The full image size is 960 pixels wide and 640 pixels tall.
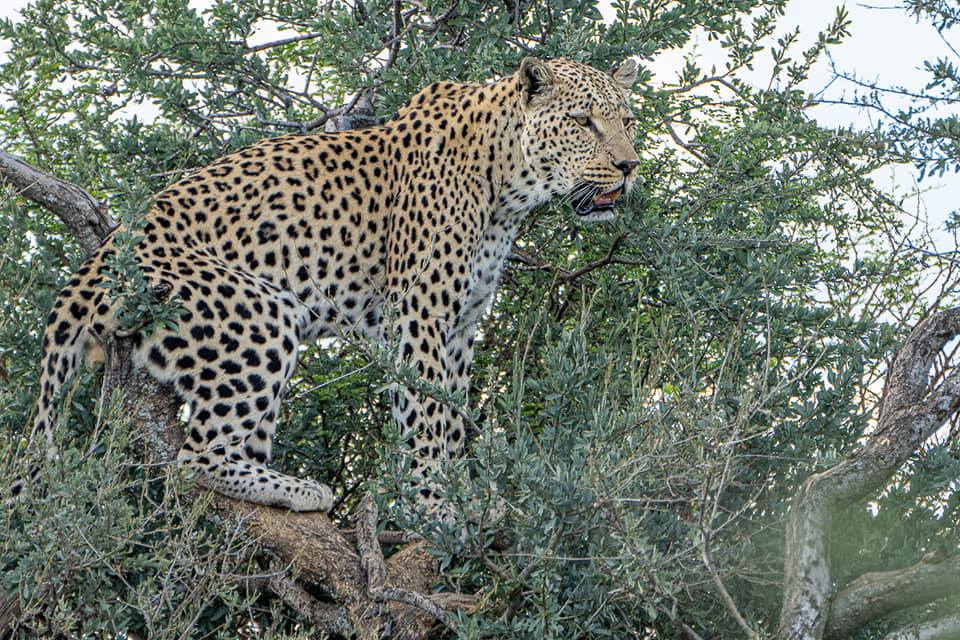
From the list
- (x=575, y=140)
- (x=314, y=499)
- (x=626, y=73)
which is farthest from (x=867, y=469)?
(x=626, y=73)

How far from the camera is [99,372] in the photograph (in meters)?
7.37

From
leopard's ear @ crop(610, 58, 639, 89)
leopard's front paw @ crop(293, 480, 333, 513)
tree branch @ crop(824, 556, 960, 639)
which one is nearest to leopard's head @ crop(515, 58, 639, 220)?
leopard's ear @ crop(610, 58, 639, 89)

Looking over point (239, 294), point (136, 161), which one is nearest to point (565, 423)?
point (239, 294)

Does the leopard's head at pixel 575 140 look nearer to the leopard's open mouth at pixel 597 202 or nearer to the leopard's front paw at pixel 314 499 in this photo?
the leopard's open mouth at pixel 597 202

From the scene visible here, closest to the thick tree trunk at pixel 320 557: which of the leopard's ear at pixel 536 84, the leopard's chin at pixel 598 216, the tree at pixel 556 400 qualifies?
the tree at pixel 556 400

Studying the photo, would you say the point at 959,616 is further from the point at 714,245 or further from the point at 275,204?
the point at 275,204

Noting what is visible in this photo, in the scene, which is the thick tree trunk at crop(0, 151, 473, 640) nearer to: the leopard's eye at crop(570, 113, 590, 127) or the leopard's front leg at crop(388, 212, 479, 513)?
the leopard's front leg at crop(388, 212, 479, 513)

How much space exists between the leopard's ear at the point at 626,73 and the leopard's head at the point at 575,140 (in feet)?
0.84

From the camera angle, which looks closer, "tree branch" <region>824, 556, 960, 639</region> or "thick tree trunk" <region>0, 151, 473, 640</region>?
"tree branch" <region>824, 556, 960, 639</region>

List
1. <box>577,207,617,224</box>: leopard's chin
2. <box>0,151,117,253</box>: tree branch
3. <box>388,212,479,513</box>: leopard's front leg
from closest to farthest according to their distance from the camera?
<box>0,151,117,253</box>: tree branch
<box>388,212,479,513</box>: leopard's front leg
<box>577,207,617,224</box>: leopard's chin

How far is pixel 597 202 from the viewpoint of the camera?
8.76 m

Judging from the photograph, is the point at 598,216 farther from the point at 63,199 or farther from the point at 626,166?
the point at 63,199

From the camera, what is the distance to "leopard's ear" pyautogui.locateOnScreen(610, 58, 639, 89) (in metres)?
9.09

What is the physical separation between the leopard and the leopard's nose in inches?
0.7
